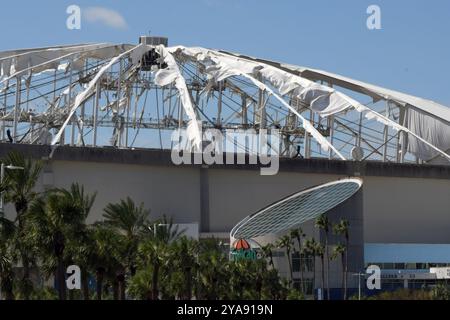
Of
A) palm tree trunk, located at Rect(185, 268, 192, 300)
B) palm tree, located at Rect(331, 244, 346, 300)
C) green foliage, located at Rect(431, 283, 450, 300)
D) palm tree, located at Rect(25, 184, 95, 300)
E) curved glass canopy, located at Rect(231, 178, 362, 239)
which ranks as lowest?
green foliage, located at Rect(431, 283, 450, 300)

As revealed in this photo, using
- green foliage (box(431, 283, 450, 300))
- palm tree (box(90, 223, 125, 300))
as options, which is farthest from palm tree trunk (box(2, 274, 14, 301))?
green foliage (box(431, 283, 450, 300))

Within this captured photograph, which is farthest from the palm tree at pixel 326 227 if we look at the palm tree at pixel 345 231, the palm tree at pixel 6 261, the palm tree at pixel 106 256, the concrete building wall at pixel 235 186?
the palm tree at pixel 6 261

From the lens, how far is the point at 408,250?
95.1 meters

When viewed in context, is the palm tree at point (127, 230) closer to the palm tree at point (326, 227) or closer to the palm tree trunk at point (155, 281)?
the palm tree trunk at point (155, 281)

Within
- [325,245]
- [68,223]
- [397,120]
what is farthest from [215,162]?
[68,223]

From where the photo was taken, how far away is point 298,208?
8988cm

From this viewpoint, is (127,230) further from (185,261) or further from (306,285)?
(306,285)

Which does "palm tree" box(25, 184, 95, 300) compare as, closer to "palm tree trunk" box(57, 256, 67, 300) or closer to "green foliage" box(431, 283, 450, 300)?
"palm tree trunk" box(57, 256, 67, 300)

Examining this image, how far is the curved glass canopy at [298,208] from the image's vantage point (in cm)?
8750

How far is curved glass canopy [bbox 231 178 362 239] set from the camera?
87.5 m

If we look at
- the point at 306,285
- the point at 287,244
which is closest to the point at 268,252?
the point at 287,244

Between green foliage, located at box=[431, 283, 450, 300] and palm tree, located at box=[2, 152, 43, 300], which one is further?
green foliage, located at box=[431, 283, 450, 300]

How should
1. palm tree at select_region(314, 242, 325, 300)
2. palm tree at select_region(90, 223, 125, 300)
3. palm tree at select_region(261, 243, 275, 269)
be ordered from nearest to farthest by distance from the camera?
palm tree at select_region(90, 223, 125, 300), palm tree at select_region(314, 242, 325, 300), palm tree at select_region(261, 243, 275, 269)
